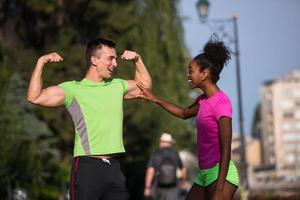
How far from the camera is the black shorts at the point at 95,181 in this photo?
273 inches

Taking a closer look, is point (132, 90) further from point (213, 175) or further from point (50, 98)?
point (213, 175)

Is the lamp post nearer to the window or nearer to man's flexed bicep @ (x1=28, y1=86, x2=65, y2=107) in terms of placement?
man's flexed bicep @ (x1=28, y1=86, x2=65, y2=107)

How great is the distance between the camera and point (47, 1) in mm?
26578

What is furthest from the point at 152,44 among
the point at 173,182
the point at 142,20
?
the point at 173,182

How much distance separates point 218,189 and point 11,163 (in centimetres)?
1023

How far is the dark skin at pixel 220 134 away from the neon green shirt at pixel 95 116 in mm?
745

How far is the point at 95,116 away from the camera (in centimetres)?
710

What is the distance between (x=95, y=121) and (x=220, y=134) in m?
1.04

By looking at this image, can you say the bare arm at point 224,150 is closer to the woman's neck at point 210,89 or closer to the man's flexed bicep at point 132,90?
the woman's neck at point 210,89

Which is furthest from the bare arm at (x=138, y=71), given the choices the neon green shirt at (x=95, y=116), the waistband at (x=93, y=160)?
the waistband at (x=93, y=160)

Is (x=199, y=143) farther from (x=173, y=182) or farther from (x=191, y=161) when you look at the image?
(x=191, y=161)

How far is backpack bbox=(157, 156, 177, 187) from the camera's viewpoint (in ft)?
45.5

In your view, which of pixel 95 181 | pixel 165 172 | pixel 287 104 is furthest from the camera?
pixel 287 104

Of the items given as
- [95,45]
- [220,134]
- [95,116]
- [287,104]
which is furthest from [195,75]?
[287,104]
